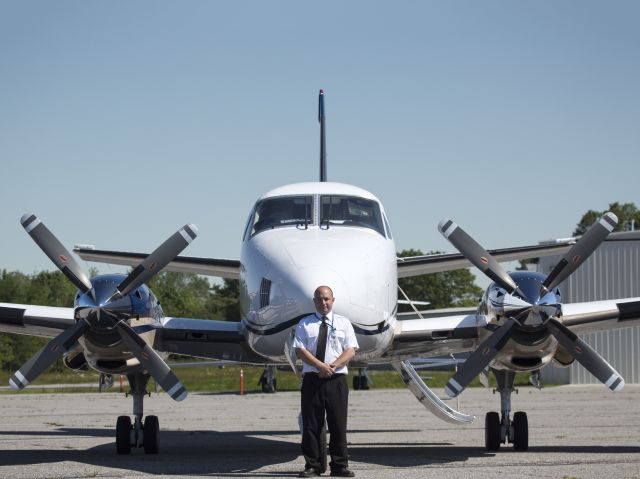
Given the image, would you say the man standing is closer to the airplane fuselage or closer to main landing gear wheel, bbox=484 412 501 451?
the airplane fuselage

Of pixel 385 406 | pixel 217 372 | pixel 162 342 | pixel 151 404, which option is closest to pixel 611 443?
pixel 162 342

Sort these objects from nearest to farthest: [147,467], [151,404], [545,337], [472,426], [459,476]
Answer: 1. [459,476]
2. [147,467]
3. [545,337]
4. [472,426]
5. [151,404]

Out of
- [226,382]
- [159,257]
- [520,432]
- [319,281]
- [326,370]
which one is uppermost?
[159,257]

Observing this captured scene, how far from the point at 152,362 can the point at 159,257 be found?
143 centimetres

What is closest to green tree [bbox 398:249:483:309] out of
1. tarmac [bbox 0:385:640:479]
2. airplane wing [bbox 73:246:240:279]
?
tarmac [bbox 0:385:640:479]

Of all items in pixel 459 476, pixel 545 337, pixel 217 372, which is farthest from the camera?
pixel 217 372

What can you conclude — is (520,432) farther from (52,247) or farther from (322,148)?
(322,148)

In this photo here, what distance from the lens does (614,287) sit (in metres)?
47.0

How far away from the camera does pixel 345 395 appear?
34.8ft

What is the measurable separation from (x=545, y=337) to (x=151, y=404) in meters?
20.4

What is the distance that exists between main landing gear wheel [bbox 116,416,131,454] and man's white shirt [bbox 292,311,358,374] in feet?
15.6

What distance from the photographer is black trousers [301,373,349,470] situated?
1045 cm

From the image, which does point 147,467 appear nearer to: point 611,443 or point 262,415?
point 611,443

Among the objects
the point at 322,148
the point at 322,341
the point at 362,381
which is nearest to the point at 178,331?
the point at 322,341
